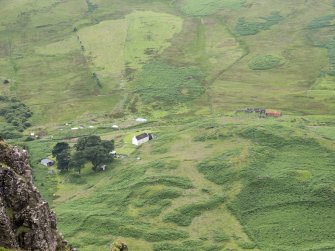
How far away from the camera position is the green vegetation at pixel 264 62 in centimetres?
19038

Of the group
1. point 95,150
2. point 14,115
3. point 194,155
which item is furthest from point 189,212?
point 14,115

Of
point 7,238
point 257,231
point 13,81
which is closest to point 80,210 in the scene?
point 257,231

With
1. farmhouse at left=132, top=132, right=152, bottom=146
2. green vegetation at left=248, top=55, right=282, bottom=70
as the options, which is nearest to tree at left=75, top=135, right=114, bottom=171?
farmhouse at left=132, top=132, right=152, bottom=146

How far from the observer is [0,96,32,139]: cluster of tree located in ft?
493

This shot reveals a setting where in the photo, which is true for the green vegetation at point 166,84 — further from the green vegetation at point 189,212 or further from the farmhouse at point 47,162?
the green vegetation at point 189,212

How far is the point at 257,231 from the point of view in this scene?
86312mm

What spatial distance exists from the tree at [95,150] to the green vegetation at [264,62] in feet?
279

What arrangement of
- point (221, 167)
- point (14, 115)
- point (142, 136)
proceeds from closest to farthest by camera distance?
1. point (221, 167)
2. point (142, 136)
3. point (14, 115)

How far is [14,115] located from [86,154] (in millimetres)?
54181

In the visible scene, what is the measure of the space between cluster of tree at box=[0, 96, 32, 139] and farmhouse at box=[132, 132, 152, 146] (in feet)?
129

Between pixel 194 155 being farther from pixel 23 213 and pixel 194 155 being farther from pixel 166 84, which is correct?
pixel 23 213

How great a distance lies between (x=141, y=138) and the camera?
128250 mm

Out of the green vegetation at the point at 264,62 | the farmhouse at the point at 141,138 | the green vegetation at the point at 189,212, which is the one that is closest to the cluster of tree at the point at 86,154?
the farmhouse at the point at 141,138

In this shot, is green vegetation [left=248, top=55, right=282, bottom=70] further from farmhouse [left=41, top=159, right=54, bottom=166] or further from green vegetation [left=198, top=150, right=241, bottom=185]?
farmhouse [left=41, top=159, right=54, bottom=166]
